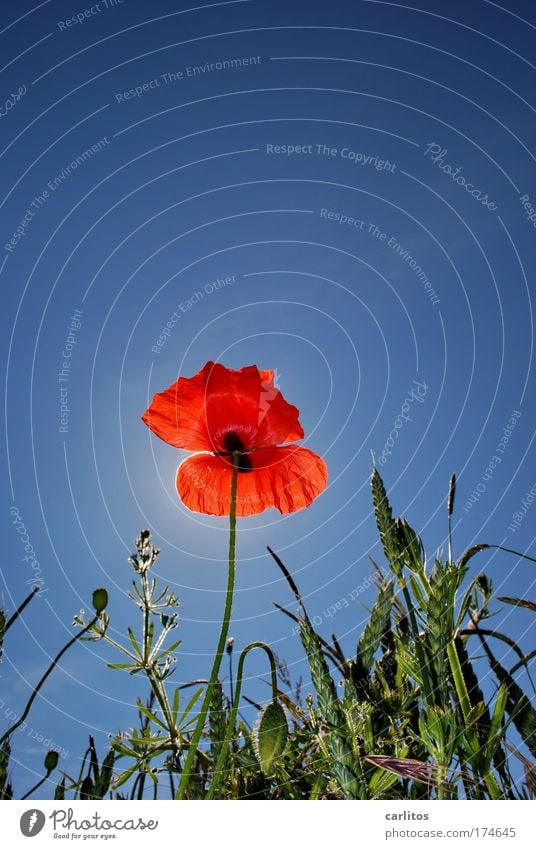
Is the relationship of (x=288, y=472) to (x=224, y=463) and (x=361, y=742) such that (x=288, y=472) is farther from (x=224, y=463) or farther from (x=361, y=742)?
(x=361, y=742)

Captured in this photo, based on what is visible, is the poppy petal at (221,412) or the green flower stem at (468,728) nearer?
the green flower stem at (468,728)

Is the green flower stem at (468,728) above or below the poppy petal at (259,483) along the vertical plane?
below

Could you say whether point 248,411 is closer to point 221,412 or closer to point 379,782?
point 221,412

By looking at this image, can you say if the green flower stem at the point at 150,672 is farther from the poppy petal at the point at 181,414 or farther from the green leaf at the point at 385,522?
the green leaf at the point at 385,522

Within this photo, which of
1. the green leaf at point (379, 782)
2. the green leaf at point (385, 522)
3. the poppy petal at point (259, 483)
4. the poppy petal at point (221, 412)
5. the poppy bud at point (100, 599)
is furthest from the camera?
the poppy petal at point (259, 483)

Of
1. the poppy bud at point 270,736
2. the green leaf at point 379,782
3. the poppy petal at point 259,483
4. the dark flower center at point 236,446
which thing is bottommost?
the green leaf at point 379,782

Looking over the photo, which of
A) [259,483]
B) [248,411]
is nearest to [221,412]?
[248,411]

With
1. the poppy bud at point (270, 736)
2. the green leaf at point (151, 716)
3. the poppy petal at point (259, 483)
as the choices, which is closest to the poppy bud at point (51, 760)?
the green leaf at point (151, 716)
